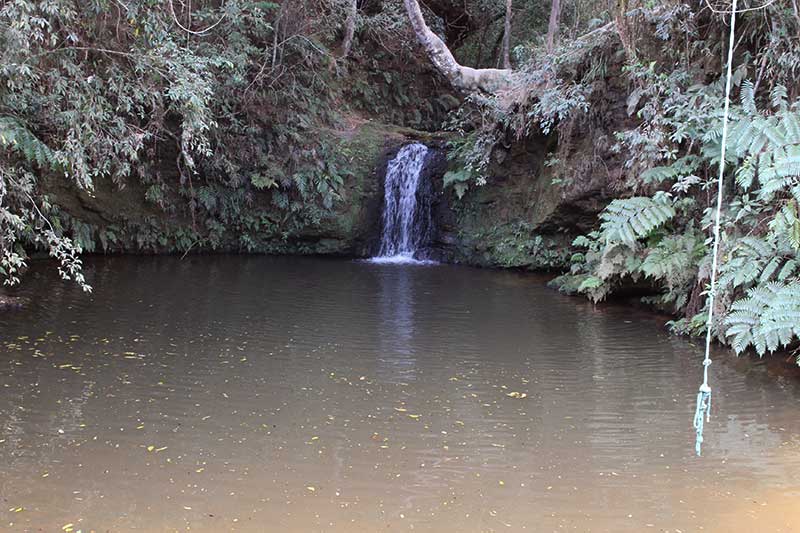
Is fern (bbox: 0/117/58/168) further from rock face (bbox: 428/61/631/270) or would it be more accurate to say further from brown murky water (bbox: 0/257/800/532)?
rock face (bbox: 428/61/631/270)

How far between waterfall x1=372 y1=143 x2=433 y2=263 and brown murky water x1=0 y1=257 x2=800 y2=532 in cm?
618

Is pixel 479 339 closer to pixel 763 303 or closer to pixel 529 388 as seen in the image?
pixel 529 388

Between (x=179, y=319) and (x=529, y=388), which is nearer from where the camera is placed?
(x=529, y=388)

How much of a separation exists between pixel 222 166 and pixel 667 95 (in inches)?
361

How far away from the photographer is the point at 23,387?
5.42 m

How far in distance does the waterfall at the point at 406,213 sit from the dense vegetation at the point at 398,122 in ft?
3.27

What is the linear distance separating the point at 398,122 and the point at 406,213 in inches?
170

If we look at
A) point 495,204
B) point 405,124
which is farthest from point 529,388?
point 405,124

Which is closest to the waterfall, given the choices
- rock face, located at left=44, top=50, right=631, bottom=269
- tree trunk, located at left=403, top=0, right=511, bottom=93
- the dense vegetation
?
rock face, located at left=44, top=50, right=631, bottom=269

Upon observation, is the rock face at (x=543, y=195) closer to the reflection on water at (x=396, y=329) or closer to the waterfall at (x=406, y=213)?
the waterfall at (x=406, y=213)

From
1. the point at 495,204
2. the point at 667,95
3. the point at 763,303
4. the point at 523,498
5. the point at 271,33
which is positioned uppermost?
the point at 271,33

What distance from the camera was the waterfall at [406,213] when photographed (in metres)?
15.0

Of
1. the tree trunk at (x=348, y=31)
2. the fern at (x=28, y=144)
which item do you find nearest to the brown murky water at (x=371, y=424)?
the fern at (x=28, y=144)

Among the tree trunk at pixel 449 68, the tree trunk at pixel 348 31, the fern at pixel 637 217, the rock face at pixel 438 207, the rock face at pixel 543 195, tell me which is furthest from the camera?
the tree trunk at pixel 348 31
